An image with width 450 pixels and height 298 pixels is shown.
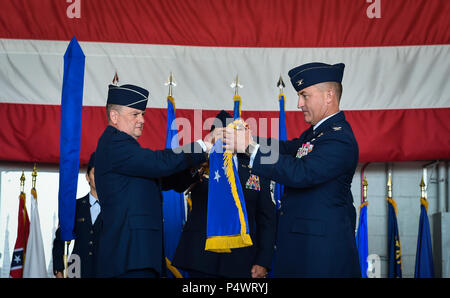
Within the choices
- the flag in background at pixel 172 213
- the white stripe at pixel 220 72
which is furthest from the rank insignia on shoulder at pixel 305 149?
the white stripe at pixel 220 72

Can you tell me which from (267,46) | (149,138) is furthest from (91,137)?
(267,46)

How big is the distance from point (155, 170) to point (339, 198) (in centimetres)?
90

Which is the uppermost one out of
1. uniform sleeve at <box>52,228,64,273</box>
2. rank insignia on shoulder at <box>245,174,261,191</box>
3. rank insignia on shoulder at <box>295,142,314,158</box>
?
rank insignia on shoulder at <box>295,142,314,158</box>

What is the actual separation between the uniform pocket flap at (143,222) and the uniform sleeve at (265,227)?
82 cm

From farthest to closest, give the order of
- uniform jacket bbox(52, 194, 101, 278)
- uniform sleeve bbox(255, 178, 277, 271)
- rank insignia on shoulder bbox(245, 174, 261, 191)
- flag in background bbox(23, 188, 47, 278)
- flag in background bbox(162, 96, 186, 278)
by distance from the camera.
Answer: flag in background bbox(23, 188, 47, 278), flag in background bbox(162, 96, 186, 278), uniform jacket bbox(52, 194, 101, 278), rank insignia on shoulder bbox(245, 174, 261, 191), uniform sleeve bbox(255, 178, 277, 271)

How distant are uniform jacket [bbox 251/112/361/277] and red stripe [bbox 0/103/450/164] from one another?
215 centimetres

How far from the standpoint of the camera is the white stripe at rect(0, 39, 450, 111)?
516 cm

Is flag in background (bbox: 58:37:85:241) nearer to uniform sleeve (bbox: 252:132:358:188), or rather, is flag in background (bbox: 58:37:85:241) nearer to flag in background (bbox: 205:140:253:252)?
flag in background (bbox: 205:140:253:252)

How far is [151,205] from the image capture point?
9.86ft

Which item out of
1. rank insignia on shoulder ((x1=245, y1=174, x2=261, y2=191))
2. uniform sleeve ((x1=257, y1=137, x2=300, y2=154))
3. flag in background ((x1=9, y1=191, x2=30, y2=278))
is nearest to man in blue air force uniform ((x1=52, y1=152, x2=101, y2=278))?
flag in background ((x1=9, y1=191, x2=30, y2=278))

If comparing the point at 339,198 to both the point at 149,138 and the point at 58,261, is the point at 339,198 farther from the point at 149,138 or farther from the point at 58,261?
the point at 149,138

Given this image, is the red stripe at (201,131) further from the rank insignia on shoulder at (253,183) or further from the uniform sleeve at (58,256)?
the rank insignia on shoulder at (253,183)

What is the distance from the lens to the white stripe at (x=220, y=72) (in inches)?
203

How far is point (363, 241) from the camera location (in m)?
5.03
